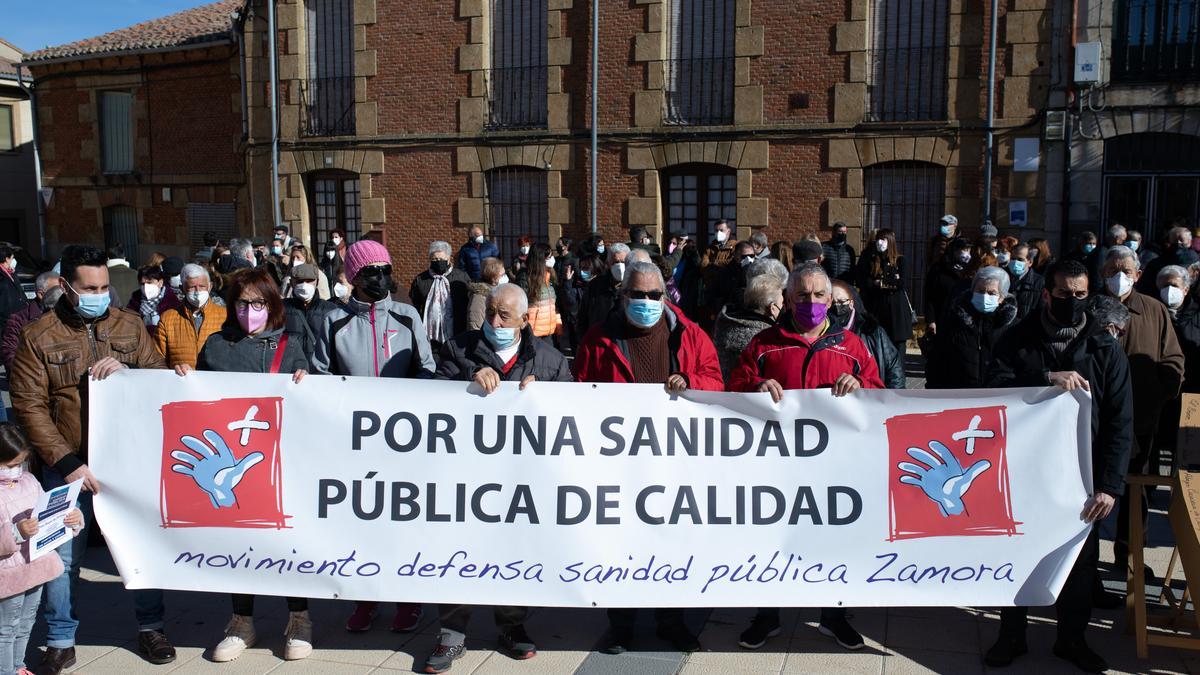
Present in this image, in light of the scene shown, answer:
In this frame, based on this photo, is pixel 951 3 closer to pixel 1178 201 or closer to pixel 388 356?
pixel 1178 201

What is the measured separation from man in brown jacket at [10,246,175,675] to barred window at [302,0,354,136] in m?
15.4

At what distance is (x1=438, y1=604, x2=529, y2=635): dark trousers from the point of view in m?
4.73

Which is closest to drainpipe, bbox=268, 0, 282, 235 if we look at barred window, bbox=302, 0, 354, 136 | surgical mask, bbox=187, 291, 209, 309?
barred window, bbox=302, 0, 354, 136

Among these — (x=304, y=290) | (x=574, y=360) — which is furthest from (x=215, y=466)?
(x=304, y=290)

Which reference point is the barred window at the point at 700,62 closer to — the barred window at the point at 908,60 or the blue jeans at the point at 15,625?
the barred window at the point at 908,60

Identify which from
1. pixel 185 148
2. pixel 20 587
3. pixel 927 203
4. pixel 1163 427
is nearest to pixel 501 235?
pixel 927 203

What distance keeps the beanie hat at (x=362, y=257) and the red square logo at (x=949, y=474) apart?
276 centimetres

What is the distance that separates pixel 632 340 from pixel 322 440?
147 centimetres

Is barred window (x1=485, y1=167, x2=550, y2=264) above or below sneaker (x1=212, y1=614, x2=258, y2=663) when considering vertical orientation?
above

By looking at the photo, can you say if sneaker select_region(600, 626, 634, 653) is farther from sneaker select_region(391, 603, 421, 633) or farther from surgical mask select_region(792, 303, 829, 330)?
surgical mask select_region(792, 303, 829, 330)

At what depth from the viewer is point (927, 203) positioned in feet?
52.5

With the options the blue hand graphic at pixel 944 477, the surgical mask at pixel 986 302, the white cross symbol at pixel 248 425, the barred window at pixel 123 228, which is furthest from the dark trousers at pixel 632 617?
the barred window at pixel 123 228

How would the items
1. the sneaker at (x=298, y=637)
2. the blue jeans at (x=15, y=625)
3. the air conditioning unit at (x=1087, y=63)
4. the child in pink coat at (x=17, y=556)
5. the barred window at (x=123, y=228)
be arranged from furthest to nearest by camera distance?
1. the barred window at (x=123, y=228)
2. the air conditioning unit at (x=1087, y=63)
3. the sneaker at (x=298, y=637)
4. the blue jeans at (x=15, y=625)
5. the child in pink coat at (x=17, y=556)

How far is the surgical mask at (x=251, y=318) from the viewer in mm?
4898
